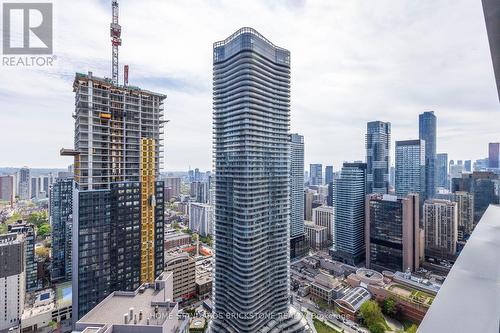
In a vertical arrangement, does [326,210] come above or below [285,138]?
below

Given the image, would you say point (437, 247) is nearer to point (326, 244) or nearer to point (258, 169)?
point (326, 244)

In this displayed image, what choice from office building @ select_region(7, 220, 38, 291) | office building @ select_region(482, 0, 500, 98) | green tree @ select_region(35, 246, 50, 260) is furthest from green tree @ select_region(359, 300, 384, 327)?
green tree @ select_region(35, 246, 50, 260)

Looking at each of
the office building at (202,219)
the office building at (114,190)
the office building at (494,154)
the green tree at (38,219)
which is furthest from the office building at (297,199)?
the green tree at (38,219)

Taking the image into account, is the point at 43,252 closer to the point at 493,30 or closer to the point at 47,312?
the point at 47,312

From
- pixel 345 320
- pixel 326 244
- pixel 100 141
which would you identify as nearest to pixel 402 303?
pixel 345 320

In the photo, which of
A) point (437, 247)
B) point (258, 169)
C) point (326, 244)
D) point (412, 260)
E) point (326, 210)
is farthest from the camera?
point (326, 210)
